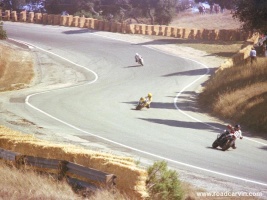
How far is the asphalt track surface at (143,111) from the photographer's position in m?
16.9

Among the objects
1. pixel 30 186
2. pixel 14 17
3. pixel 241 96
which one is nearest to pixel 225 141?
pixel 30 186

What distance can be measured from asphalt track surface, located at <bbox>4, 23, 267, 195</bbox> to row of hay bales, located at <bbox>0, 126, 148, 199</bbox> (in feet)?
13.7

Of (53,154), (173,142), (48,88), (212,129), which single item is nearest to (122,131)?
(173,142)

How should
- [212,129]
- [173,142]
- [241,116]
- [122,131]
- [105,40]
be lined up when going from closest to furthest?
[173,142] < [122,131] < [212,129] < [241,116] < [105,40]

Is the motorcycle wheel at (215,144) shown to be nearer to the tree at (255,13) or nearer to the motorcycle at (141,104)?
the motorcycle at (141,104)

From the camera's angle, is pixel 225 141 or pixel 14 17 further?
pixel 14 17

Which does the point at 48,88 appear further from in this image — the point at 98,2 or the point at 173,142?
the point at 98,2

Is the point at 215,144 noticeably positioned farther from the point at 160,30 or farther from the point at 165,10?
the point at 165,10

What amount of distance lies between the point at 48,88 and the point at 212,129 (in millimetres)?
14493

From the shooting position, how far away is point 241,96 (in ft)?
96.3

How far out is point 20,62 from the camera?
151 feet

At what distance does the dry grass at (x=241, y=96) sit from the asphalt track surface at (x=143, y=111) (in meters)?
1.06

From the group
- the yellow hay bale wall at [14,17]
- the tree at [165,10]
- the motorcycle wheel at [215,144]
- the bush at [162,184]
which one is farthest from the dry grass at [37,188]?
the tree at [165,10]

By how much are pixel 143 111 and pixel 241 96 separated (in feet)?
17.2
